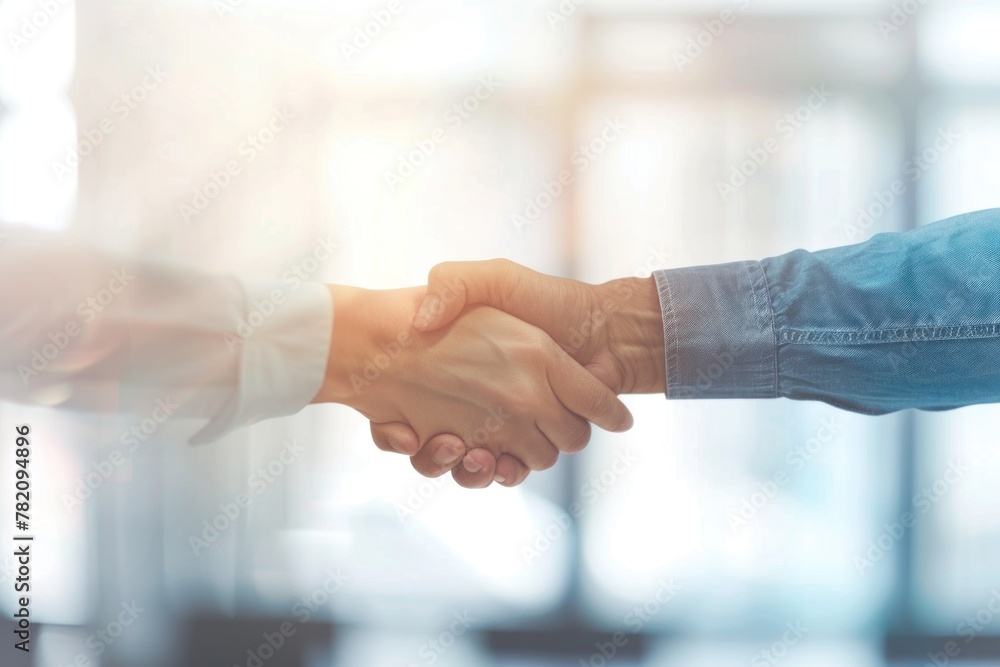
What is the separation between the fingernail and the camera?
4.56ft

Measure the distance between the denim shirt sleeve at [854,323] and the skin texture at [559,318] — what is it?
7 centimetres

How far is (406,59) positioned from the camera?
215 cm

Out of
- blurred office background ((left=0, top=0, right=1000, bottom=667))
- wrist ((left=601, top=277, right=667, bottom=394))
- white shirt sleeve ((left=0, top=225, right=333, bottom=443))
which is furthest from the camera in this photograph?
blurred office background ((left=0, top=0, right=1000, bottom=667))

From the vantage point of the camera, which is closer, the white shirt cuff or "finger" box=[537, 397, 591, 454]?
the white shirt cuff

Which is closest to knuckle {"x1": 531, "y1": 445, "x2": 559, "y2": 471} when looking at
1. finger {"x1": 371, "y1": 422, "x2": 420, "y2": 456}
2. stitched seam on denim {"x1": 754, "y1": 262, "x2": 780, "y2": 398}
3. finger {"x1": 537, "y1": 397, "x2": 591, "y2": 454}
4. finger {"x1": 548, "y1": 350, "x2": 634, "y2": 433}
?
finger {"x1": 537, "y1": 397, "x2": 591, "y2": 454}

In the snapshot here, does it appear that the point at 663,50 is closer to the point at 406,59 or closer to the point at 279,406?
the point at 406,59

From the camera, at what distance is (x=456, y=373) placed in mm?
1343

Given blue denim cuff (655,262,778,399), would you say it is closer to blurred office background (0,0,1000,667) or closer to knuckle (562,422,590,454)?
knuckle (562,422,590,454)

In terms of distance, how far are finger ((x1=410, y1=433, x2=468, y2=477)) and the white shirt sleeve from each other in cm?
→ 27

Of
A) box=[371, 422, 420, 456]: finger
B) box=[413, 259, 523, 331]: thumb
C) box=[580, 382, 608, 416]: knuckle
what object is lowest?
box=[371, 422, 420, 456]: finger

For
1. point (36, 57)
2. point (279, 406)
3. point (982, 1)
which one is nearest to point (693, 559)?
A: point (279, 406)

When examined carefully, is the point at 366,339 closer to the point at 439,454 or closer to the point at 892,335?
the point at 439,454

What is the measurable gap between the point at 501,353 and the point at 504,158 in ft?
3.35

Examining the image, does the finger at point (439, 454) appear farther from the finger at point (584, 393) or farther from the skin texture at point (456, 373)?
the finger at point (584, 393)
